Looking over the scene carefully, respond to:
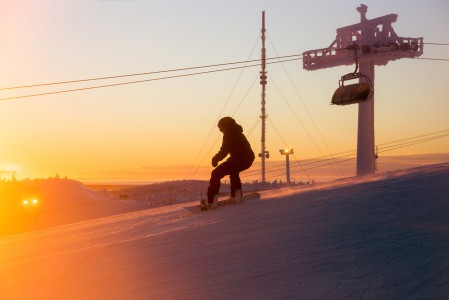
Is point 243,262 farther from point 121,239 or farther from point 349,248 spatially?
point 121,239

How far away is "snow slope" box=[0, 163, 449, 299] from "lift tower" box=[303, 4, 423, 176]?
18.6 metres

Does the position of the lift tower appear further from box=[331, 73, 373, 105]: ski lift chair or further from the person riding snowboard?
the person riding snowboard

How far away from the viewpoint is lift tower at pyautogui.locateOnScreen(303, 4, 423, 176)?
29.7 metres

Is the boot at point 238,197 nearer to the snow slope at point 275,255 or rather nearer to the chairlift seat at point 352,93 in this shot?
the snow slope at point 275,255

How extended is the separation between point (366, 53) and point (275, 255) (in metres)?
23.9

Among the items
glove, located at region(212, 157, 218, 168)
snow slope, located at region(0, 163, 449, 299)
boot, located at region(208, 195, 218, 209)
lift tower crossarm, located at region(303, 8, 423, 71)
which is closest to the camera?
snow slope, located at region(0, 163, 449, 299)

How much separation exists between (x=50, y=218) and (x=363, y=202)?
30.4m

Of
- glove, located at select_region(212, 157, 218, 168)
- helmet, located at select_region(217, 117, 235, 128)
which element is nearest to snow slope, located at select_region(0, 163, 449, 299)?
glove, located at select_region(212, 157, 218, 168)

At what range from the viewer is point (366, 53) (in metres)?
29.5

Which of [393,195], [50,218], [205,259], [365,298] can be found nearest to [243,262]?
[205,259]

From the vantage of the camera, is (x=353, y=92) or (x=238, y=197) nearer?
(x=238, y=197)

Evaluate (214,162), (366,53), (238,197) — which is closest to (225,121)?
(214,162)

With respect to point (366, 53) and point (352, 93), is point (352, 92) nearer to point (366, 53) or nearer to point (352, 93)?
point (352, 93)

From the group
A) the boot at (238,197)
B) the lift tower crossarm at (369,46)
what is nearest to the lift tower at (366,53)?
the lift tower crossarm at (369,46)
